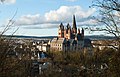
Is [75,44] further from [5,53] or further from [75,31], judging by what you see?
[5,53]

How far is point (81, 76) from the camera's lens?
60.1ft

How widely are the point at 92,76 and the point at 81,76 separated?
2.72 ft

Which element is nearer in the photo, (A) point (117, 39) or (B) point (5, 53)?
(B) point (5, 53)

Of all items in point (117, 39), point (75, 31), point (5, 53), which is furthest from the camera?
point (75, 31)

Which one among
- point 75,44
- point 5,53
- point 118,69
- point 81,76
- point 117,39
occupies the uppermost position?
point 5,53

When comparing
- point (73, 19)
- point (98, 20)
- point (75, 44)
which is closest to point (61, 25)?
point (73, 19)

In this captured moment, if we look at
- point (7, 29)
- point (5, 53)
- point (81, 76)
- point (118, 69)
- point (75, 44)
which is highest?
point (7, 29)

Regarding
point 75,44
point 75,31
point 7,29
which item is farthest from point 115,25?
point 75,31

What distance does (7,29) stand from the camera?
635 centimetres

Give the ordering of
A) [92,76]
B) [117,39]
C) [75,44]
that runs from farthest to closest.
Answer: [75,44]
[92,76]
[117,39]

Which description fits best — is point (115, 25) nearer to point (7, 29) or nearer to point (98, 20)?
point (98, 20)

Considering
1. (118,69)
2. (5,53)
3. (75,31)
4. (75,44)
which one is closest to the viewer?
(5,53)

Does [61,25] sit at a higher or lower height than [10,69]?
lower

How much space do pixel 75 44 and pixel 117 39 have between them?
9830 cm
